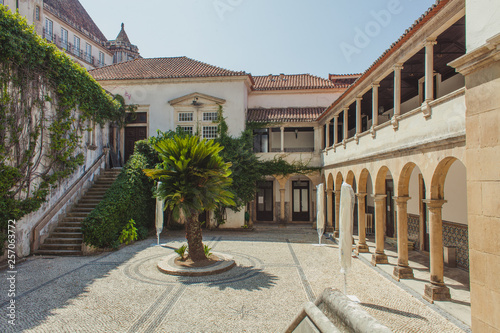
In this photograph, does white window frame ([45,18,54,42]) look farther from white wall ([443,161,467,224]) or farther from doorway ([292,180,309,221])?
white wall ([443,161,467,224])

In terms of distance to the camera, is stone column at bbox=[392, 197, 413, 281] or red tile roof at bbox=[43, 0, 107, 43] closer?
stone column at bbox=[392, 197, 413, 281]

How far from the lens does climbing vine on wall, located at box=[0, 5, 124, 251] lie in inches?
411

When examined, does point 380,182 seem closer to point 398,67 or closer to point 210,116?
point 398,67

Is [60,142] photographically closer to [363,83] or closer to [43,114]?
[43,114]

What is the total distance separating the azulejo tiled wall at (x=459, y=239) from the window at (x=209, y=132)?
44.8 feet

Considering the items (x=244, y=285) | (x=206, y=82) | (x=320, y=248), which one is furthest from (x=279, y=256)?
(x=206, y=82)

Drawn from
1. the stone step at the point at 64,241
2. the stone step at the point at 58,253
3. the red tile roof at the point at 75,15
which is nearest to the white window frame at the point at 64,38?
the red tile roof at the point at 75,15

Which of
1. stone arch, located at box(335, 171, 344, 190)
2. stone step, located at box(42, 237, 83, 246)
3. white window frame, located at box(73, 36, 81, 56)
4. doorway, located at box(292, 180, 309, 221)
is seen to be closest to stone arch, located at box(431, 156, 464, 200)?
stone arch, located at box(335, 171, 344, 190)

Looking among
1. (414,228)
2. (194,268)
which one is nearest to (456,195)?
(414,228)

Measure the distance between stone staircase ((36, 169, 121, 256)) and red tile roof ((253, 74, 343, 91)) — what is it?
12.9 m

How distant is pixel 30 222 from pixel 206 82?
1269 cm

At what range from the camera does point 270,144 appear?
22.3 meters

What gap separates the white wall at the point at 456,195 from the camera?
34.2 ft

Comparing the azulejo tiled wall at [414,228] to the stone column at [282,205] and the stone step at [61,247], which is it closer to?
the stone column at [282,205]
